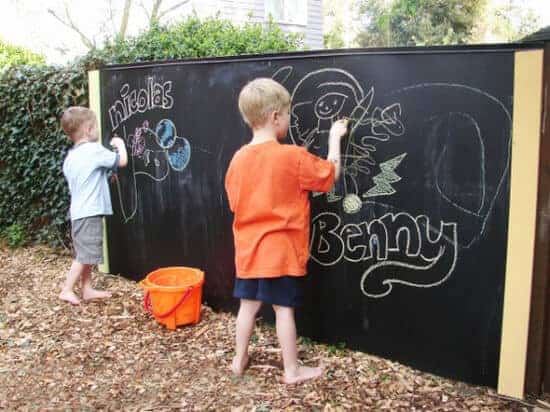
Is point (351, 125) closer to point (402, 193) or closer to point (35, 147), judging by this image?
point (402, 193)

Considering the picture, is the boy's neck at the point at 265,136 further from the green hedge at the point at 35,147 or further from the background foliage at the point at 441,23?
the background foliage at the point at 441,23

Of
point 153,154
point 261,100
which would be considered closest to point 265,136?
point 261,100

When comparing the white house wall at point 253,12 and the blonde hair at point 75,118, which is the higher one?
the white house wall at point 253,12

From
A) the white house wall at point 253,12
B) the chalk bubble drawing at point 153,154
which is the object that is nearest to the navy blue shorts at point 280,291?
the chalk bubble drawing at point 153,154

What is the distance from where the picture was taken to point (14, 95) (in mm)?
5934

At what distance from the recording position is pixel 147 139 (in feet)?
14.5

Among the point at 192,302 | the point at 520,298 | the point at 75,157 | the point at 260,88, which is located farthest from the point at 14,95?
the point at 520,298

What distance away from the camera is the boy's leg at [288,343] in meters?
2.95

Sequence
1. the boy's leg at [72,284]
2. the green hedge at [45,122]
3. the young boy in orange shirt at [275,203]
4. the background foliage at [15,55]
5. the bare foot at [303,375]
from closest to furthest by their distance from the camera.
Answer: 1. the young boy in orange shirt at [275,203]
2. the bare foot at [303,375]
3. the boy's leg at [72,284]
4. the green hedge at [45,122]
5. the background foliage at [15,55]

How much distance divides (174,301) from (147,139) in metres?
1.46

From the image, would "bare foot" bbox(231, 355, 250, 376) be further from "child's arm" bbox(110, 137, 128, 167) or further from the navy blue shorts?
"child's arm" bbox(110, 137, 128, 167)

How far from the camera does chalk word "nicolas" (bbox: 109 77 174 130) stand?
4238 millimetres

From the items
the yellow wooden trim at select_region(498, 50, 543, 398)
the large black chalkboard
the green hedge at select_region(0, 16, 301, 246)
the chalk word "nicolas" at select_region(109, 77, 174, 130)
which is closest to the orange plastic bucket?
the large black chalkboard

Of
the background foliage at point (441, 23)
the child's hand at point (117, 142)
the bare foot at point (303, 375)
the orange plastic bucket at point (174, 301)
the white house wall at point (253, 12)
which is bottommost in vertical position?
the bare foot at point (303, 375)
